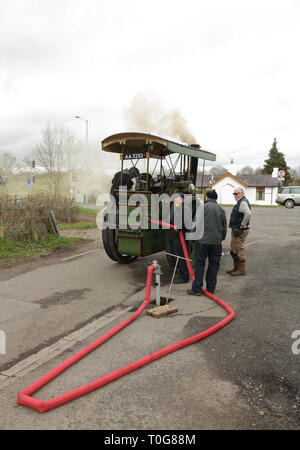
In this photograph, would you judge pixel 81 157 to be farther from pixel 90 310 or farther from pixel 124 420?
pixel 124 420

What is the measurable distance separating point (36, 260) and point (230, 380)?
A: 6.73 meters

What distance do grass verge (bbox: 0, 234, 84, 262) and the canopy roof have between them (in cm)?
376

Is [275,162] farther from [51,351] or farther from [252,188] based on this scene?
[51,351]

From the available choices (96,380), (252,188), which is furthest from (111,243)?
(252,188)

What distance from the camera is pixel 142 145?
7.36 meters

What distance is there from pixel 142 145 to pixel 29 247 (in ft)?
15.6

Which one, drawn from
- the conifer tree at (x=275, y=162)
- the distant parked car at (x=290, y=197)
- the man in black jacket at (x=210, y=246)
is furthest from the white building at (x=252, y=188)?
the man in black jacket at (x=210, y=246)

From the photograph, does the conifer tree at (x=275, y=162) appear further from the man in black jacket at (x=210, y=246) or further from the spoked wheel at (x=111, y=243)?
the man in black jacket at (x=210, y=246)

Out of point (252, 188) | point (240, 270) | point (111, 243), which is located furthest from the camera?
point (252, 188)

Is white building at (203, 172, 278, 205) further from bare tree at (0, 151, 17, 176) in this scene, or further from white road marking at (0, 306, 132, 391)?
white road marking at (0, 306, 132, 391)

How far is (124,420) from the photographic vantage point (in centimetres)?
273

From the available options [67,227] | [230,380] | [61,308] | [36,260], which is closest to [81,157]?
[67,227]

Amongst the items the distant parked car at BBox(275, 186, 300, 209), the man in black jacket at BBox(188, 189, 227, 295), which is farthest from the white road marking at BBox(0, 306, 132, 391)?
the distant parked car at BBox(275, 186, 300, 209)

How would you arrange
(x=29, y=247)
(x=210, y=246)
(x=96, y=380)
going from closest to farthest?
(x=96, y=380), (x=210, y=246), (x=29, y=247)
